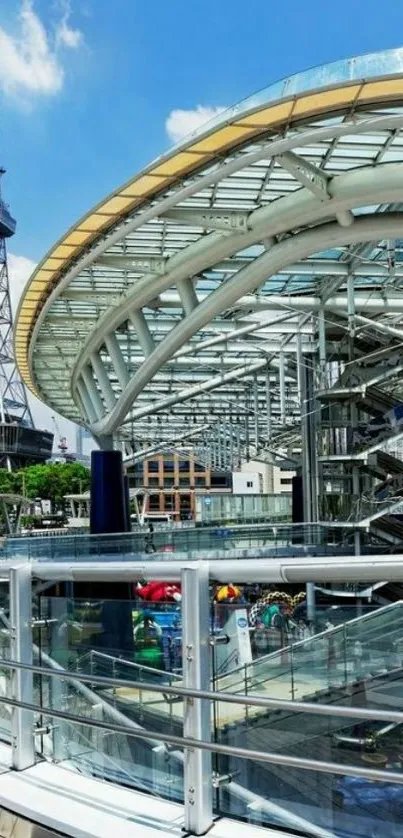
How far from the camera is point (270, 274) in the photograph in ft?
68.5

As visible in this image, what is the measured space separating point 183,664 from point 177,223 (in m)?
16.9

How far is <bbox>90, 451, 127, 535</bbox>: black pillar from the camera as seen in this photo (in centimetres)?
2998

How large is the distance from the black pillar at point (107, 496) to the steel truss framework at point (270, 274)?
130 cm

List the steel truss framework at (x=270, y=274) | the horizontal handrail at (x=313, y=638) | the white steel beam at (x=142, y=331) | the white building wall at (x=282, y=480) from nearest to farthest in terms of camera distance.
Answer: the horizontal handrail at (x=313, y=638)
the steel truss framework at (x=270, y=274)
the white steel beam at (x=142, y=331)
the white building wall at (x=282, y=480)

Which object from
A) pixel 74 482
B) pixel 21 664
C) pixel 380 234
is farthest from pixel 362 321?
pixel 74 482

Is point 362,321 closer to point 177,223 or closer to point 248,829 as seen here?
point 177,223

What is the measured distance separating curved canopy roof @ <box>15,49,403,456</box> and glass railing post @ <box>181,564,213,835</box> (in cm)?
1150

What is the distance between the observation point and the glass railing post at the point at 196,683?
10.5 feet

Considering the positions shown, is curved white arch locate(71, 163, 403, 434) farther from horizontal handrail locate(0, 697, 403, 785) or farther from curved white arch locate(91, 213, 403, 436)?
horizontal handrail locate(0, 697, 403, 785)

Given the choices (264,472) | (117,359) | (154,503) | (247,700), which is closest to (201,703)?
(247,700)

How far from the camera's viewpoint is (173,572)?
332 cm

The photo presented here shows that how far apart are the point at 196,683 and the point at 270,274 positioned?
18324mm

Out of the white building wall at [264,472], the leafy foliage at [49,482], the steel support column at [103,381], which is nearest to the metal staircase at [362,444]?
the steel support column at [103,381]

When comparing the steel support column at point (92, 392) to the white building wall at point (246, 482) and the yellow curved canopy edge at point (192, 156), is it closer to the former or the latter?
the yellow curved canopy edge at point (192, 156)
